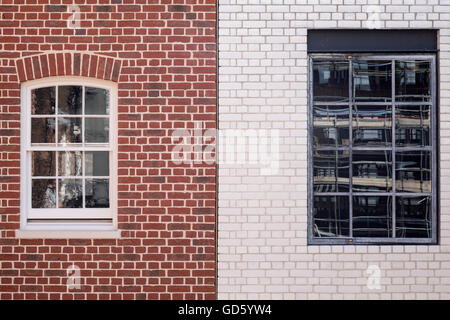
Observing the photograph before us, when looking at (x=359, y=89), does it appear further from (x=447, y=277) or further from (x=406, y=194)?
(x=447, y=277)

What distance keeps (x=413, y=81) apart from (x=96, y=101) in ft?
12.1

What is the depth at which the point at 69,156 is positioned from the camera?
18.4ft

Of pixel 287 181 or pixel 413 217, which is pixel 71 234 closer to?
pixel 287 181

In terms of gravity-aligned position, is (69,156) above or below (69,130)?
below

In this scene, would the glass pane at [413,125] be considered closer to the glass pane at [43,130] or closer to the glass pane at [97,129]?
the glass pane at [97,129]

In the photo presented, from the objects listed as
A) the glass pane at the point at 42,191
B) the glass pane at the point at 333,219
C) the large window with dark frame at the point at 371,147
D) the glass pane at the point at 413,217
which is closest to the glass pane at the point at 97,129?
the glass pane at the point at 42,191

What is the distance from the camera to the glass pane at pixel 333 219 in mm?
5562

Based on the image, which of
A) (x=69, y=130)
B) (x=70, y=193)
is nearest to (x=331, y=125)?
(x=69, y=130)

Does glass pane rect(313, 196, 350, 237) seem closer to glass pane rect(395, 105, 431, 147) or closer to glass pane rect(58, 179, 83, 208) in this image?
glass pane rect(395, 105, 431, 147)

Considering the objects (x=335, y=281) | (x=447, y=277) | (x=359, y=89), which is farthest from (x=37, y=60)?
(x=447, y=277)

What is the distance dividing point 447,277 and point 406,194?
40.8 inches

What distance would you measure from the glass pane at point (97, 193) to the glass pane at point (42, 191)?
1.35ft

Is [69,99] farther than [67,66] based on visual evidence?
Yes

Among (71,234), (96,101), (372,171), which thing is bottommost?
(71,234)
